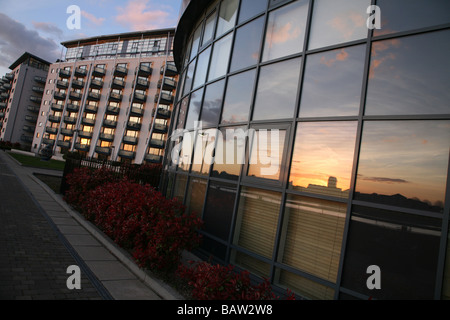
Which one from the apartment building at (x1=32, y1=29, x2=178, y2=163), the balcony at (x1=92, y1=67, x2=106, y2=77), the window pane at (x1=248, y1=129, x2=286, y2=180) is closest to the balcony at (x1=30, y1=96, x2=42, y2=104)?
the apartment building at (x1=32, y1=29, x2=178, y2=163)

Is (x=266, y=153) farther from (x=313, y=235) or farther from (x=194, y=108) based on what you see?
(x=194, y=108)

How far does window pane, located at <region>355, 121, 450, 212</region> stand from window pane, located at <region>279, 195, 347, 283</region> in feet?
2.10

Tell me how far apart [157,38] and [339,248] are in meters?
65.8

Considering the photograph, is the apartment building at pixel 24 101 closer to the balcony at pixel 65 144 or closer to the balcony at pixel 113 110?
the balcony at pixel 65 144

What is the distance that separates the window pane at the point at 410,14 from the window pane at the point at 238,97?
312 centimetres

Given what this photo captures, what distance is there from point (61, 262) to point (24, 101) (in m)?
93.7

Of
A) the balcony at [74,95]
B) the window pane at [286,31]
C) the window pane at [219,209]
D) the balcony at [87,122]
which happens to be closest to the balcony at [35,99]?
the balcony at [74,95]

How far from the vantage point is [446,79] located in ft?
14.5

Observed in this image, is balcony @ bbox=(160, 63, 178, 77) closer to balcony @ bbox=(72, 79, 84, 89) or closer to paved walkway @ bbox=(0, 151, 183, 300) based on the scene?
balcony @ bbox=(72, 79, 84, 89)

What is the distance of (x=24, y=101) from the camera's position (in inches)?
3157

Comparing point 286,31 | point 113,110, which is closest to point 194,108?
point 286,31
